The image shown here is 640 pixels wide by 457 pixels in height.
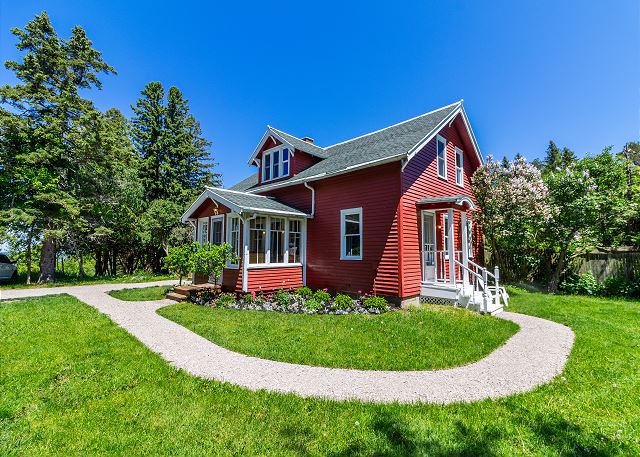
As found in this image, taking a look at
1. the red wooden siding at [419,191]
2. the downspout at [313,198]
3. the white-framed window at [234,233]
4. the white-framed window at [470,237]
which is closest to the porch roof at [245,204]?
the downspout at [313,198]

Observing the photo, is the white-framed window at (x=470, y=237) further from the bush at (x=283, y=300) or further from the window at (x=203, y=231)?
the window at (x=203, y=231)

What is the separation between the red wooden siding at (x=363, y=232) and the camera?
969cm

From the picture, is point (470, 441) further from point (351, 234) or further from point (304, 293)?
point (351, 234)

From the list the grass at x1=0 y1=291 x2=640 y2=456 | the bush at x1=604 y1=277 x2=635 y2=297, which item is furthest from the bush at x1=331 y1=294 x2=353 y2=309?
the bush at x1=604 y1=277 x2=635 y2=297

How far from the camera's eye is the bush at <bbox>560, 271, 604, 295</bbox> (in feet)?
40.1

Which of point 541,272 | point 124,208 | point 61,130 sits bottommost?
point 541,272

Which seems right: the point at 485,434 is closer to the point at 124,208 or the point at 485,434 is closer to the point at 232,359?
the point at 232,359

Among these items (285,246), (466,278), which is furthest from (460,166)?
(285,246)

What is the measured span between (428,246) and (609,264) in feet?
28.1

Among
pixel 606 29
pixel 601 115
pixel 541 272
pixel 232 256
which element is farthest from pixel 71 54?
pixel 541 272

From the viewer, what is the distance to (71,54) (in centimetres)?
1716

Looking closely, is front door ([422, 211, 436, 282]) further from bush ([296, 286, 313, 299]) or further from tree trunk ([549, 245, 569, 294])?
tree trunk ([549, 245, 569, 294])

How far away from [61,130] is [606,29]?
24.5 metres

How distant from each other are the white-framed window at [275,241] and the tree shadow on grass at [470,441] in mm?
8312
